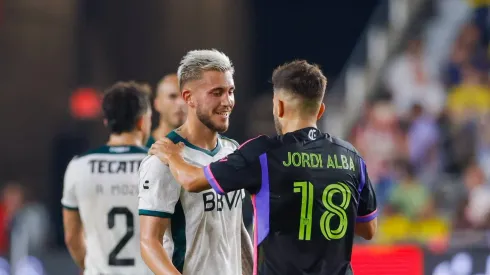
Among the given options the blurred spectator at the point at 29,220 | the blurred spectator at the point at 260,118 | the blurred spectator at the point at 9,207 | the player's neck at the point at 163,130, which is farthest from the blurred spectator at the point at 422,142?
the player's neck at the point at 163,130

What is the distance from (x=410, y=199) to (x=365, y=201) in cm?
729

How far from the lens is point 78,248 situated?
726 centimetres

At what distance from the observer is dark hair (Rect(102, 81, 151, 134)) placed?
707 centimetres


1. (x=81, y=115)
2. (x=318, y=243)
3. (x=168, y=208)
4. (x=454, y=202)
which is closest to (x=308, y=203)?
(x=318, y=243)

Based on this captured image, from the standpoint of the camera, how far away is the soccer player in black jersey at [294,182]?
5.15 m

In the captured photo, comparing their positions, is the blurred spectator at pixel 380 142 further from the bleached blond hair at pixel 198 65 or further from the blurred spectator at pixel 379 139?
the bleached blond hair at pixel 198 65

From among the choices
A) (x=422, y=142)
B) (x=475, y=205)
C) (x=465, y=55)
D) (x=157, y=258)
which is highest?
(x=465, y=55)

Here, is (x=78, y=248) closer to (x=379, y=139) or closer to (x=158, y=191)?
(x=158, y=191)

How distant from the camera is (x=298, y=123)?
5.30 meters

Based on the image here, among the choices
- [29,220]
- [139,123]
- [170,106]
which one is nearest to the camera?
[139,123]

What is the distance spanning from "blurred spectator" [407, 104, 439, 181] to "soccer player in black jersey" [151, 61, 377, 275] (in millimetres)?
8273

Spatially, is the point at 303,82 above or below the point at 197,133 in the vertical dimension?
above

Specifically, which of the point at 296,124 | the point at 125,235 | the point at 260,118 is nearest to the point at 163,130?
the point at 125,235

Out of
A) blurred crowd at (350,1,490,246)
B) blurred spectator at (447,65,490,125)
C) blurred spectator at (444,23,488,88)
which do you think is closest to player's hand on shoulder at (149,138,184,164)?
blurred crowd at (350,1,490,246)
